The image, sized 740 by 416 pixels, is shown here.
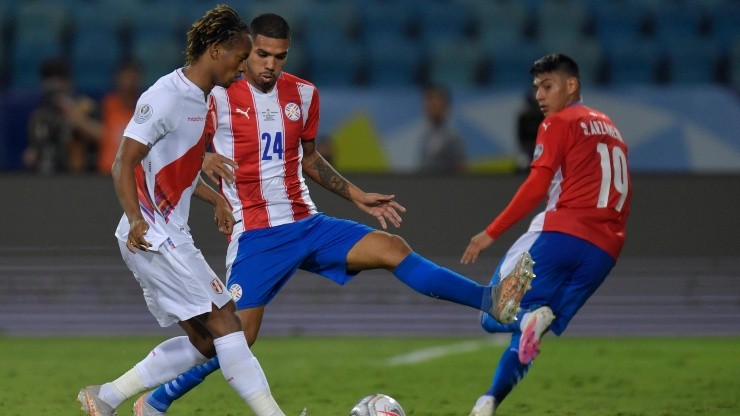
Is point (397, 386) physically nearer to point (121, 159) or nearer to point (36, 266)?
point (121, 159)

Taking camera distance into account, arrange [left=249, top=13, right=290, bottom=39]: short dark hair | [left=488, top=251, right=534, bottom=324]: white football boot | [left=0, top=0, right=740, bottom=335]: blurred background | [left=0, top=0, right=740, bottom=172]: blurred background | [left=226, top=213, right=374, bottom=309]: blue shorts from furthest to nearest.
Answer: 1. [left=0, top=0, right=740, bottom=172]: blurred background
2. [left=0, top=0, right=740, bottom=335]: blurred background
3. [left=226, top=213, right=374, bottom=309]: blue shorts
4. [left=249, top=13, right=290, bottom=39]: short dark hair
5. [left=488, top=251, right=534, bottom=324]: white football boot

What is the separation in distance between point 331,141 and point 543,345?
8.86 ft

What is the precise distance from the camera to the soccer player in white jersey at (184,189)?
504cm

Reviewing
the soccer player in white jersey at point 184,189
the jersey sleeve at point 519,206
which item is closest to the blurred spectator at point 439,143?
the jersey sleeve at point 519,206

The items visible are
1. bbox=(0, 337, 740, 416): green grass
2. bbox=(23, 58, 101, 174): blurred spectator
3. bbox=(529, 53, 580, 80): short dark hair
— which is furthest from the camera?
bbox=(23, 58, 101, 174): blurred spectator

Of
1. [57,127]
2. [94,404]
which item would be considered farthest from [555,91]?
[57,127]

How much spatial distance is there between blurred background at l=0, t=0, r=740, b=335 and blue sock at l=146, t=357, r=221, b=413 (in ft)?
15.2

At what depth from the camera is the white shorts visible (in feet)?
16.6

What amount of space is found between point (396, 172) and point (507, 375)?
15.7 feet

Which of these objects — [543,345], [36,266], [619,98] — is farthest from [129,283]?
[619,98]

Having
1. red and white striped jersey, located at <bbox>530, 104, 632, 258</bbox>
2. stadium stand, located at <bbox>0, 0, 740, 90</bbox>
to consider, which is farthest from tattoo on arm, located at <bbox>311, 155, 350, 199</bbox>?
stadium stand, located at <bbox>0, 0, 740, 90</bbox>

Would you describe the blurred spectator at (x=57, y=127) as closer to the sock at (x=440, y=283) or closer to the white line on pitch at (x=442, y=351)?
the white line on pitch at (x=442, y=351)

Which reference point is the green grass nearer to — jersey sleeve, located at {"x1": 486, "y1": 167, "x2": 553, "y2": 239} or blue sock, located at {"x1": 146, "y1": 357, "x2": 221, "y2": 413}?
blue sock, located at {"x1": 146, "y1": 357, "x2": 221, "y2": 413}

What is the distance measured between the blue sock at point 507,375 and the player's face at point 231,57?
191 centimetres
